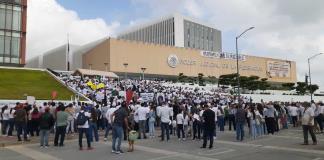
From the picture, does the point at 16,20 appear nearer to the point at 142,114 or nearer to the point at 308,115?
the point at 142,114

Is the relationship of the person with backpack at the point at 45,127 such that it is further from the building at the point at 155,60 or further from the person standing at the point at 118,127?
the building at the point at 155,60

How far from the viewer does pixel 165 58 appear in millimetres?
91750

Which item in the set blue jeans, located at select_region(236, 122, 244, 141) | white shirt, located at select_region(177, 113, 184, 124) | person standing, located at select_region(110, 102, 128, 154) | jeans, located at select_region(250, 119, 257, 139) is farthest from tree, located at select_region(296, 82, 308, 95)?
person standing, located at select_region(110, 102, 128, 154)

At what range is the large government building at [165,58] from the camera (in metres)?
85.1

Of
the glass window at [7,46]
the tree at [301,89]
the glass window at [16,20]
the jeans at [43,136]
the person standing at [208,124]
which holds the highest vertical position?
the glass window at [16,20]

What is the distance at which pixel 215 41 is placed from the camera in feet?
480

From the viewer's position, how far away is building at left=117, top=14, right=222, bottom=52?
130750 mm

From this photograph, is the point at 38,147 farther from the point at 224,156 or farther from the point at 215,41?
the point at 215,41

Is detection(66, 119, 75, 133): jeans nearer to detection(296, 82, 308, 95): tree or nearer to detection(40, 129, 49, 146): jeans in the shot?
detection(40, 129, 49, 146): jeans

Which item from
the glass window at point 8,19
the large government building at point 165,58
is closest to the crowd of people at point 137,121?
the glass window at point 8,19

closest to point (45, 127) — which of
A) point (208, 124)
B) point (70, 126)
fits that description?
point (70, 126)

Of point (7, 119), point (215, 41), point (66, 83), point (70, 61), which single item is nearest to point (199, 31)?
point (215, 41)

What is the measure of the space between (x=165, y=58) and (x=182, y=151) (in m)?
77.8

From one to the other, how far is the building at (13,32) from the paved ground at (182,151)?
46419 mm
